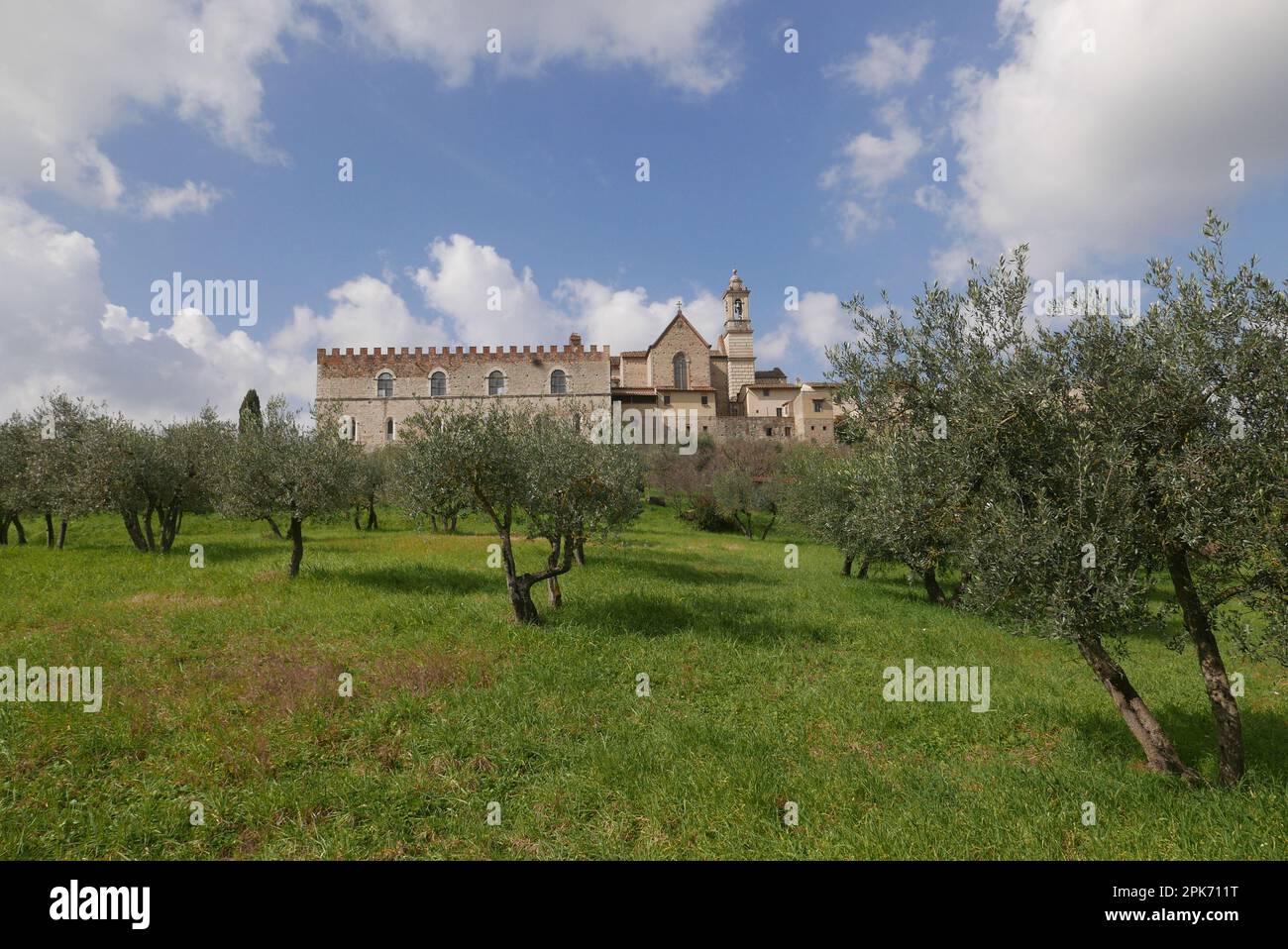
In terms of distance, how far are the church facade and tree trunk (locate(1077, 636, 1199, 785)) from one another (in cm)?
5610

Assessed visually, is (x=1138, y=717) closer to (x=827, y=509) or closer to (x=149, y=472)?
(x=827, y=509)

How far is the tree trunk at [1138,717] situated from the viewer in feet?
25.0

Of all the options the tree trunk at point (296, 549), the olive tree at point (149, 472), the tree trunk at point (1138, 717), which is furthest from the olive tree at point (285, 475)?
the tree trunk at point (1138, 717)

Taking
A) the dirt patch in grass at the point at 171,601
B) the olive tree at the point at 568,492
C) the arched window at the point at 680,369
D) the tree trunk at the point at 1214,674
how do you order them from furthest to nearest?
the arched window at the point at 680,369 → the dirt patch in grass at the point at 171,601 → the olive tree at the point at 568,492 → the tree trunk at the point at 1214,674

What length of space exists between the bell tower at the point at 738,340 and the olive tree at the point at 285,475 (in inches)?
2516

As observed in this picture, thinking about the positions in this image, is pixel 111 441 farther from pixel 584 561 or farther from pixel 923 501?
pixel 923 501

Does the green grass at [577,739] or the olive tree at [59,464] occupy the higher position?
the olive tree at [59,464]

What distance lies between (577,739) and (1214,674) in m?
8.33

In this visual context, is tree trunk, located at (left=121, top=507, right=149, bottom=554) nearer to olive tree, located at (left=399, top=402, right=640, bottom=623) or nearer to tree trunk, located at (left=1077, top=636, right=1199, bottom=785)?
olive tree, located at (left=399, top=402, right=640, bottom=623)

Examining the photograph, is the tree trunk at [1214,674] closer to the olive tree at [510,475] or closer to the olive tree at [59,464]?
the olive tree at [510,475]

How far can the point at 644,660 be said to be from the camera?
1214cm
